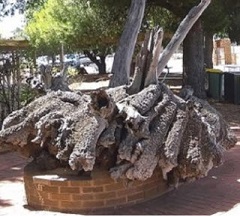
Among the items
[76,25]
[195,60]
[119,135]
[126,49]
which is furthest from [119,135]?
[76,25]

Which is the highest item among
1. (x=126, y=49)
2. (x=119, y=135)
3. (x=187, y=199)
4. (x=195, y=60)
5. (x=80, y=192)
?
(x=126, y=49)

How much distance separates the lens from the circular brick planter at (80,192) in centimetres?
476

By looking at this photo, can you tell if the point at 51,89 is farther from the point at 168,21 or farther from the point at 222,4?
the point at 168,21

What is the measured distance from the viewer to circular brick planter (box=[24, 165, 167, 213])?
4.76m

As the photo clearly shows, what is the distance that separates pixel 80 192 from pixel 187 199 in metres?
1.14

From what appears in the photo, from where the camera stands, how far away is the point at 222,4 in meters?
13.2

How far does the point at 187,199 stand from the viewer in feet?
16.8

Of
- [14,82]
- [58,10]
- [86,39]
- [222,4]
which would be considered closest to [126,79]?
[14,82]

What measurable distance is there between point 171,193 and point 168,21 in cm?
1070

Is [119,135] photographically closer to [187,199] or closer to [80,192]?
[80,192]

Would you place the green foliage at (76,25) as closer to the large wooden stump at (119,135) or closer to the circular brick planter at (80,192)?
the large wooden stump at (119,135)

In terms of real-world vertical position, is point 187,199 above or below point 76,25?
below

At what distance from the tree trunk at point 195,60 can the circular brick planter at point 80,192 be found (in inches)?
352

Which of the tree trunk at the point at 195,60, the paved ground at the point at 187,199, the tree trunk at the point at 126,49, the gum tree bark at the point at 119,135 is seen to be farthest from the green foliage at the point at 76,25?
the gum tree bark at the point at 119,135
